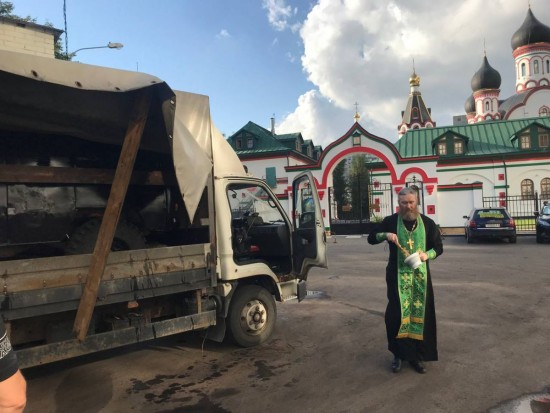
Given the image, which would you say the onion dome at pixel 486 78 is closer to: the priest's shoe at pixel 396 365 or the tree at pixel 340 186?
the tree at pixel 340 186

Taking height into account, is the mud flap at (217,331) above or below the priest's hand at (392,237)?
below

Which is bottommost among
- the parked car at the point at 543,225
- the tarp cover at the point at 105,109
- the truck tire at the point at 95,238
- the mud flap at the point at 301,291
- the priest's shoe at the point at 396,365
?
the priest's shoe at the point at 396,365

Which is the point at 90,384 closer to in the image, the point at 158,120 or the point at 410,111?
the point at 158,120

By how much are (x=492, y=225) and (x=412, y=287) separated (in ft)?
50.1

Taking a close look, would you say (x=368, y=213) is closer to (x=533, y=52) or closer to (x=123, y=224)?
(x=123, y=224)

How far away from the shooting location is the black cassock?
4.56 meters

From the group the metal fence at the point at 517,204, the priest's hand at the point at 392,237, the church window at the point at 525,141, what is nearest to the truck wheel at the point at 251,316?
the priest's hand at the point at 392,237

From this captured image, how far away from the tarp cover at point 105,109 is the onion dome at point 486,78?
54.1 metres

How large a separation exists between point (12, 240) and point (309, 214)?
384 centimetres

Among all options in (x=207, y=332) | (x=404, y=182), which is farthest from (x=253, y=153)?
(x=207, y=332)

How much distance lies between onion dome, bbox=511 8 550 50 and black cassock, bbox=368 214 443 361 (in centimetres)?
5346

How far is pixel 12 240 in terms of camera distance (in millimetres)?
4945

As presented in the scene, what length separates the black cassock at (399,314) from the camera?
4559mm

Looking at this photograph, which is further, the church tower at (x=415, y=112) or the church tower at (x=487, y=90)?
the church tower at (x=415, y=112)
